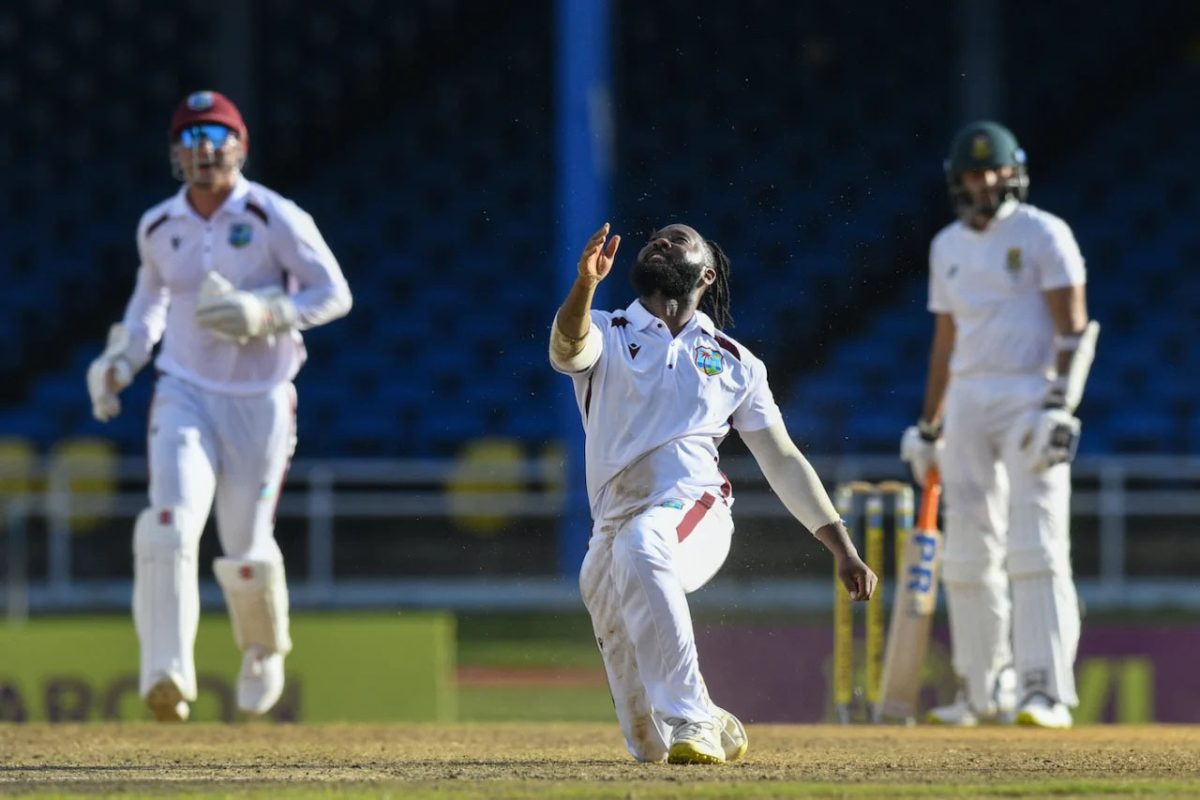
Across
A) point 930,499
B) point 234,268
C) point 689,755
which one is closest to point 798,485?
point 689,755

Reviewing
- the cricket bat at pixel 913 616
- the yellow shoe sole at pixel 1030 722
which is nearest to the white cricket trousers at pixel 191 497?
the cricket bat at pixel 913 616

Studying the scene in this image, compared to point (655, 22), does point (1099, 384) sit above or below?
below

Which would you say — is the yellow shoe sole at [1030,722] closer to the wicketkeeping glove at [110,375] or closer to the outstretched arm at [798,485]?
the outstretched arm at [798,485]

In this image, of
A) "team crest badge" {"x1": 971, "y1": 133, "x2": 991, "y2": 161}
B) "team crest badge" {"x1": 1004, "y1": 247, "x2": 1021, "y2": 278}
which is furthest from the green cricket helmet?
"team crest badge" {"x1": 1004, "y1": 247, "x2": 1021, "y2": 278}

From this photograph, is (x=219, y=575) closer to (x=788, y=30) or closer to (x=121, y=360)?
(x=121, y=360)

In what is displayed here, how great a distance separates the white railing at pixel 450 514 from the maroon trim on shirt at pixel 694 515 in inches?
292

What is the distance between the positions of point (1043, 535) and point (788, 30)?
1391 cm

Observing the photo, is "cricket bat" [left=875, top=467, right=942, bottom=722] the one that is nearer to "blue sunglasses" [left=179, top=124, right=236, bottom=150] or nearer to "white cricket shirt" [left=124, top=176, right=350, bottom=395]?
"white cricket shirt" [left=124, top=176, right=350, bottom=395]

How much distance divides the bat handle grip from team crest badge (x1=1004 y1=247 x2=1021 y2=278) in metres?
0.96

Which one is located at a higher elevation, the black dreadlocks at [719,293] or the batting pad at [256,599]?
the black dreadlocks at [719,293]

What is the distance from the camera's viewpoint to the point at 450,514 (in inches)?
575

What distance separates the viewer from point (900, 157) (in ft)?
67.5

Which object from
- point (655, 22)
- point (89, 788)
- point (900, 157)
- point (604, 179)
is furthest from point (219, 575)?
point (655, 22)

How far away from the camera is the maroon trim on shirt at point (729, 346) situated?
20.9ft
